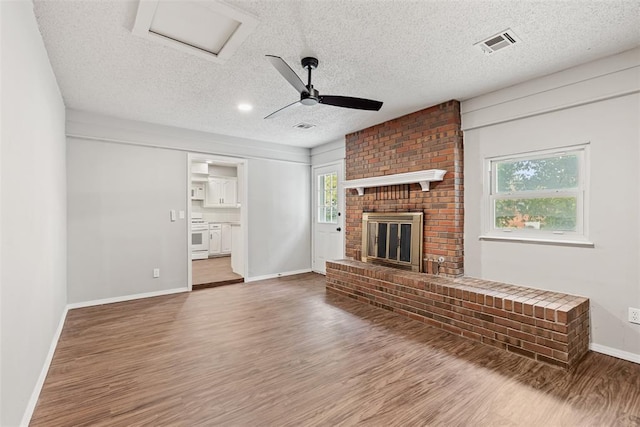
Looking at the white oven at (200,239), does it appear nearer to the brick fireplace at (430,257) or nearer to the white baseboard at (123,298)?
the white baseboard at (123,298)

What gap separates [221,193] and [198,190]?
23.4 inches

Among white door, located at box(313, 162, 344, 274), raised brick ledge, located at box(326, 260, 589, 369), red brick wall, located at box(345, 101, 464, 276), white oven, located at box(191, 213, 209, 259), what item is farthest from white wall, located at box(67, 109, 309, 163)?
white oven, located at box(191, 213, 209, 259)

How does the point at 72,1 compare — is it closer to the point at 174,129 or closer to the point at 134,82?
the point at 134,82

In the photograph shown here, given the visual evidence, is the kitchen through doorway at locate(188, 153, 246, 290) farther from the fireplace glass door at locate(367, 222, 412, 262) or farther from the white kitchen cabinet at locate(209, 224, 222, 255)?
the fireplace glass door at locate(367, 222, 412, 262)

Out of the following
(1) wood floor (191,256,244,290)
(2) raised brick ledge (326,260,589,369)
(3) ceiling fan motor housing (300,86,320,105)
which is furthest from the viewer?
(1) wood floor (191,256,244,290)

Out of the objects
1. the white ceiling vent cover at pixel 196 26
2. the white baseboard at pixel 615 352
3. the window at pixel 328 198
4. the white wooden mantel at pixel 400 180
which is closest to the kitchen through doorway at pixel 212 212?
the window at pixel 328 198

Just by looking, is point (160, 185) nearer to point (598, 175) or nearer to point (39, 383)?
point (39, 383)

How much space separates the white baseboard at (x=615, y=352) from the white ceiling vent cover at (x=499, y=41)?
2681 millimetres

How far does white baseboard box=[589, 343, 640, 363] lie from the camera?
251 centimetres

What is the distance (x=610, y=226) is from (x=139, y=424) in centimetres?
383

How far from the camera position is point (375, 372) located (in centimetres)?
237

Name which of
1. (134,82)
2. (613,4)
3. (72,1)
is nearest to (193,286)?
(134,82)

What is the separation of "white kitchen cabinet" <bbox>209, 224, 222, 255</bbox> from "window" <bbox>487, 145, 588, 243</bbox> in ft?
21.4

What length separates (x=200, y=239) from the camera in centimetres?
779
